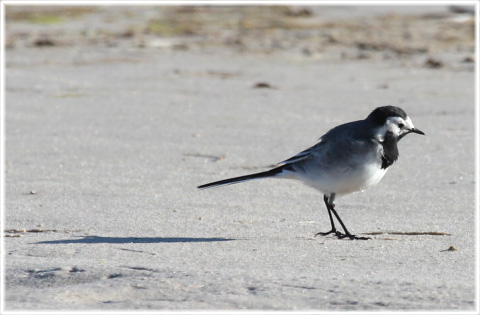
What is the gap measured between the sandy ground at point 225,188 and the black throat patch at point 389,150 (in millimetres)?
396

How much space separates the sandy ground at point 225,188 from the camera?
13.2 feet

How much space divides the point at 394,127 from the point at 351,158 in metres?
0.37

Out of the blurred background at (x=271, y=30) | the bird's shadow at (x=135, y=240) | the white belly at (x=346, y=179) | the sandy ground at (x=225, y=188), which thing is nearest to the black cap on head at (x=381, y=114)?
the white belly at (x=346, y=179)

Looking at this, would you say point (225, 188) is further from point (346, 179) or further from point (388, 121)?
point (388, 121)

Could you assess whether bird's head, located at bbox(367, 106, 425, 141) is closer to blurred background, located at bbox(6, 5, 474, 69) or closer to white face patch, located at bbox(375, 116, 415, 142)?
white face patch, located at bbox(375, 116, 415, 142)

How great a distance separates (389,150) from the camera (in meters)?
5.26

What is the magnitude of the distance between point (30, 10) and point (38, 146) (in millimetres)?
13692

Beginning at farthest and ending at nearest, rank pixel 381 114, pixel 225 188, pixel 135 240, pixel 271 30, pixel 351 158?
pixel 271 30
pixel 225 188
pixel 381 114
pixel 351 158
pixel 135 240

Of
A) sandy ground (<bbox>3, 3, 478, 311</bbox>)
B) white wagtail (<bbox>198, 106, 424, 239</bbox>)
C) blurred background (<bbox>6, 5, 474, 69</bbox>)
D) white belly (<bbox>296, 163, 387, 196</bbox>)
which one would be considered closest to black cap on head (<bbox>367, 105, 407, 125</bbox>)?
white wagtail (<bbox>198, 106, 424, 239</bbox>)

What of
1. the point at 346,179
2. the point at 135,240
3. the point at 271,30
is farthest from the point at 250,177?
the point at 271,30

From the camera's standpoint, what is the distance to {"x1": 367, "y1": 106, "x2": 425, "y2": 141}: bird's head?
17.3 feet

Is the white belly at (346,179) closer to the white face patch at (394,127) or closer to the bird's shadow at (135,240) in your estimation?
the white face patch at (394,127)

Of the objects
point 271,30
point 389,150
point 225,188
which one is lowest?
point 271,30
